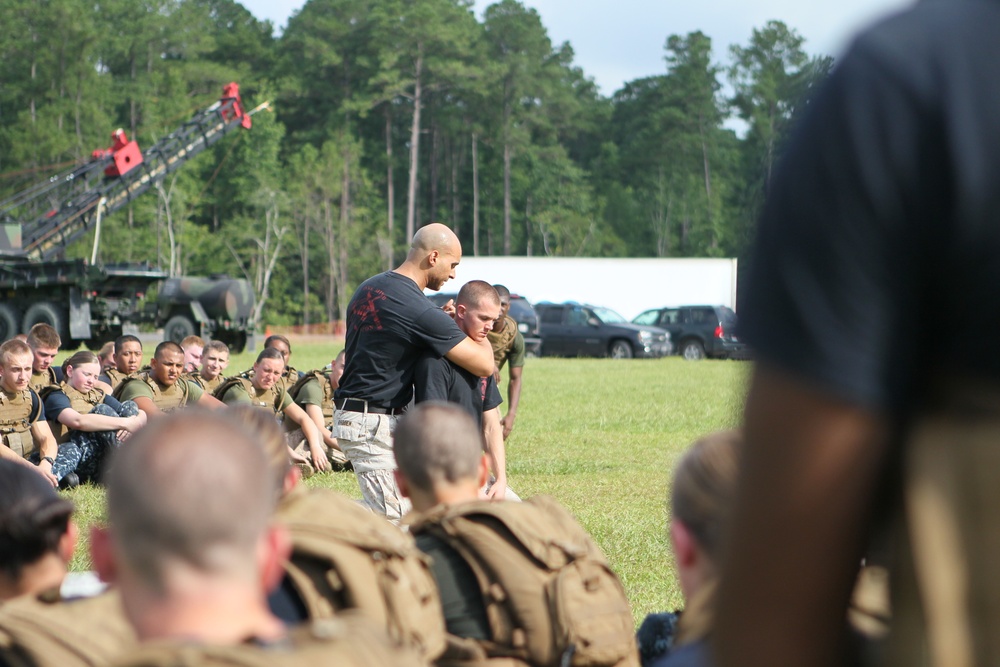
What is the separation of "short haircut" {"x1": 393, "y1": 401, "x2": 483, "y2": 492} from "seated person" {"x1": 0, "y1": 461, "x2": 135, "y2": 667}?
0.92 metres

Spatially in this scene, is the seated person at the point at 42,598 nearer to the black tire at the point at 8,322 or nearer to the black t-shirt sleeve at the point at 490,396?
the black t-shirt sleeve at the point at 490,396

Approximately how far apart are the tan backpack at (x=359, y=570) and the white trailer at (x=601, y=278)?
119ft

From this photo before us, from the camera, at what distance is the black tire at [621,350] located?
104 feet

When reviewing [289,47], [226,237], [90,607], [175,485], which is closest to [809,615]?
[175,485]

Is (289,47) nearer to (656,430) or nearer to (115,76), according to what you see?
(115,76)

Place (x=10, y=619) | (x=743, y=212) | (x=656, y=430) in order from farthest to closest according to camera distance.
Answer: (x=656, y=430), (x=10, y=619), (x=743, y=212)

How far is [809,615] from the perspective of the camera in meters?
1.06

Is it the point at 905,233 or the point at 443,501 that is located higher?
the point at 905,233

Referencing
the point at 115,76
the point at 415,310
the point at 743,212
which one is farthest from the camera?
the point at 115,76

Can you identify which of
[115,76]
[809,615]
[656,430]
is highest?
[115,76]

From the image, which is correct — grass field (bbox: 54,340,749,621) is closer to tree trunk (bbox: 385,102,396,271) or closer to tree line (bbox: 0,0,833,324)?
tree line (bbox: 0,0,833,324)

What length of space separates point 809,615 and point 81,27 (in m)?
60.2

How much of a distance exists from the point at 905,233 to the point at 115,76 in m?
69.4

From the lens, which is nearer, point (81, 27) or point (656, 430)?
point (656, 430)
